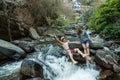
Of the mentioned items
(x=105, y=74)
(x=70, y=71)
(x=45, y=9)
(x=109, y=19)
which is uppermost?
(x=45, y=9)

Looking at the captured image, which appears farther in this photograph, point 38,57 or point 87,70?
point 38,57

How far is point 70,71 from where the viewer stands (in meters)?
11.2

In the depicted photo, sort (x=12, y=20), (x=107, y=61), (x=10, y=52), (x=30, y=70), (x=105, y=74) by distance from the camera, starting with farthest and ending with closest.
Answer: (x=12, y=20) < (x=10, y=52) < (x=107, y=61) < (x=105, y=74) < (x=30, y=70)

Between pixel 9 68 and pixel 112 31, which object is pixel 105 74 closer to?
pixel 9 68

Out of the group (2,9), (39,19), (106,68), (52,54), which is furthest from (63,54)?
(39,19)

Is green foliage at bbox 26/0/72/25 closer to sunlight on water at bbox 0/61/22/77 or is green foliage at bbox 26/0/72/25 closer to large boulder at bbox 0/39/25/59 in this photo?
large boulder at bbox 0/39/25/59

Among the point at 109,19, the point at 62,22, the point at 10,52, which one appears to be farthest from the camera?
the point at 62,22

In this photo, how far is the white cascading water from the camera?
10.6 meters

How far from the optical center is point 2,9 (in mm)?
16438

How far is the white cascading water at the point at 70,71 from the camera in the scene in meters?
10.6

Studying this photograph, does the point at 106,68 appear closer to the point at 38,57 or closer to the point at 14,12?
the point at 38,57

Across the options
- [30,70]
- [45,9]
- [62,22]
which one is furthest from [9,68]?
[62,22]

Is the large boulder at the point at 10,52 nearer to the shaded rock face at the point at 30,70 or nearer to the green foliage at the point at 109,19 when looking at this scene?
the shaded rock face at the point at 30,70

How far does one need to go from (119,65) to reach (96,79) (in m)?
1.58
